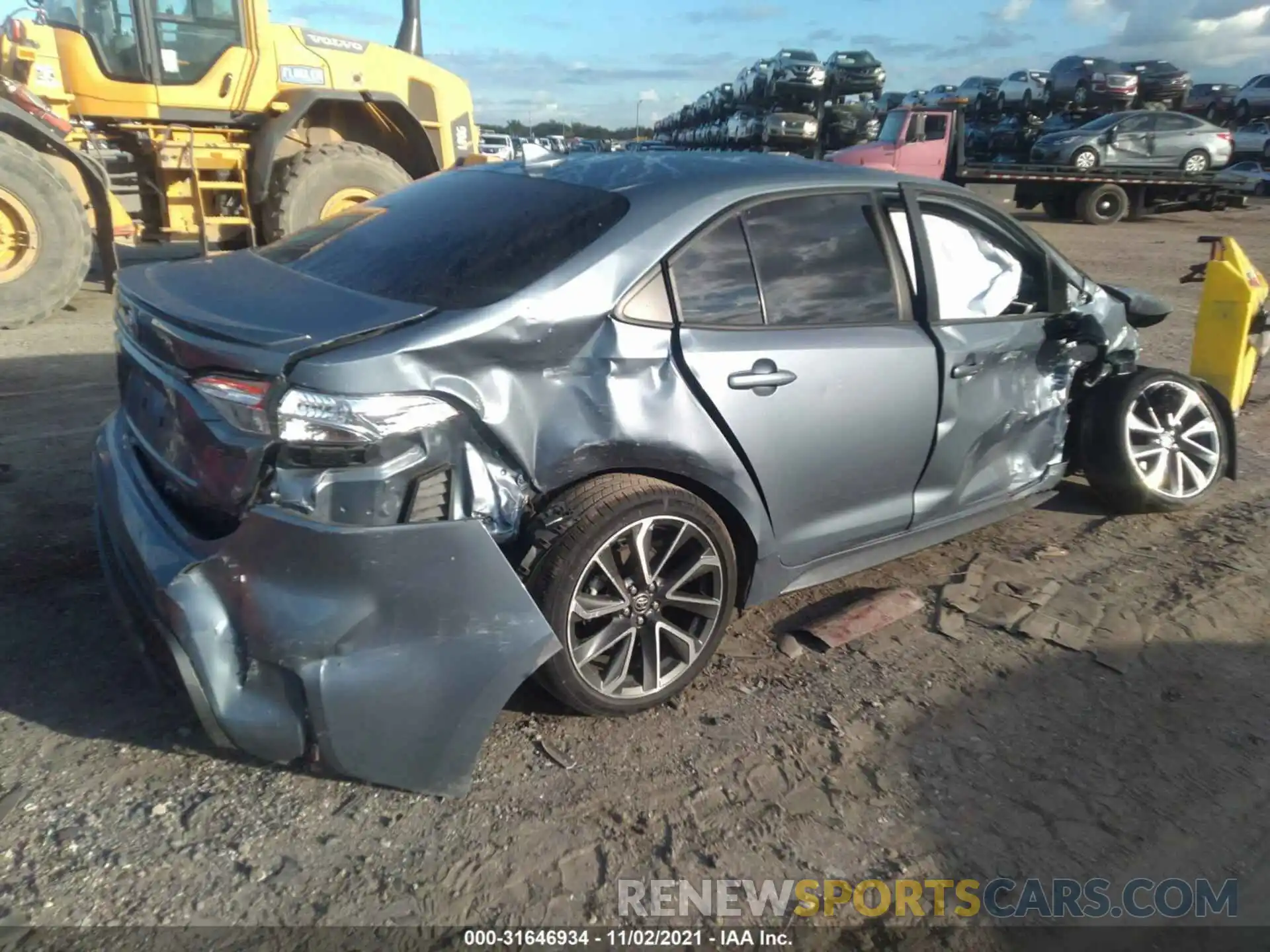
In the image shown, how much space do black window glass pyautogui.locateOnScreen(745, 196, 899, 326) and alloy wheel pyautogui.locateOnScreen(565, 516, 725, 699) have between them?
81cm

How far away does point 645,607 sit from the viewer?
2965mm

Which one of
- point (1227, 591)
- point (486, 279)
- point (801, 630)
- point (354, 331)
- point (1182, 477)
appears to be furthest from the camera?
point (1182, 477)

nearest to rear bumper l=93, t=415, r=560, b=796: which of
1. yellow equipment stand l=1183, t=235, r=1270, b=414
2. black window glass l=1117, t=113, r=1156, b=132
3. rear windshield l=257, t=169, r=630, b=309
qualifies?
rear windshield l=257, t=169, r=630, b=309

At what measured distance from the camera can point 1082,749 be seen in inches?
116

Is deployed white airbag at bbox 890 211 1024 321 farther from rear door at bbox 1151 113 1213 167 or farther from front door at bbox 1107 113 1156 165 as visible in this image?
rear door at bbox 1151 113 1213 167

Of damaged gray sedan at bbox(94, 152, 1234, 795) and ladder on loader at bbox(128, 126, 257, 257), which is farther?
ladder on loader at bbox(128, 126, 257, 257)

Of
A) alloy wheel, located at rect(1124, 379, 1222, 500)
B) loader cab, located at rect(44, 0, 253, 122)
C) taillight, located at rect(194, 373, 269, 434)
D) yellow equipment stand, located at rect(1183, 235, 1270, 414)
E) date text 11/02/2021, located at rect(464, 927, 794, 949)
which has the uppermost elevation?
loader cab, located at rect(44, 0, 253, 122)

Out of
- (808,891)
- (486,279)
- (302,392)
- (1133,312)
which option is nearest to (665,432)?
(486,279)

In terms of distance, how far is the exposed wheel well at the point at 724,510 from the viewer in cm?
280

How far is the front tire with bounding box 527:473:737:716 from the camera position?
107 inches

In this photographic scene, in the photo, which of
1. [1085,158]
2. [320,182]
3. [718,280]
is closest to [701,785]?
[718,280]

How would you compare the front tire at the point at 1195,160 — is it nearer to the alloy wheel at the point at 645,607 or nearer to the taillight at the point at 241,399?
the alloy wheel at the point at 645,607

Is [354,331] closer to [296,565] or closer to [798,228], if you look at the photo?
[296,565]

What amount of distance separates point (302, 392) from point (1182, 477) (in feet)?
13.4
